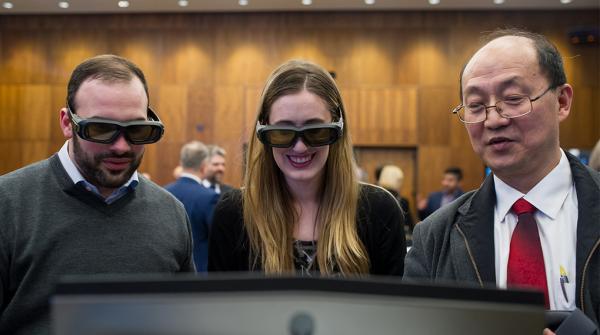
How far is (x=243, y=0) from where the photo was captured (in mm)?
10453

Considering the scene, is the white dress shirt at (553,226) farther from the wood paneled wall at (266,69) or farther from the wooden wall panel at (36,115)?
the wooden wall panel at (36,115)

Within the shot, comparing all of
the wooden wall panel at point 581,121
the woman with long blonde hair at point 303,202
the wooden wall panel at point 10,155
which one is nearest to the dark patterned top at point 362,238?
the woman with long blonde hair at point 303,202

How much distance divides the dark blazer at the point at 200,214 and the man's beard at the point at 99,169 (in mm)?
2652

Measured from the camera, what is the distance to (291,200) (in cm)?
215

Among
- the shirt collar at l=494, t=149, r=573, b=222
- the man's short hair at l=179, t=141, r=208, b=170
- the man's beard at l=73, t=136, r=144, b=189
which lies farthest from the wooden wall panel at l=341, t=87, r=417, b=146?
the shirt collar at l=494, t=149, r=573, b=222

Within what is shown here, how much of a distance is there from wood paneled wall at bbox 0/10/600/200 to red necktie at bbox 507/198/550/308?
370 inches

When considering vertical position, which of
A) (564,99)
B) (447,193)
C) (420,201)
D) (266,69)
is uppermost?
(266,69)

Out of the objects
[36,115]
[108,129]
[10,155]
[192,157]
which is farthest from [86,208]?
[10,155]

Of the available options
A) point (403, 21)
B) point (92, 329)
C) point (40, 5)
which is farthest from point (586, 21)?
point (92, 329)

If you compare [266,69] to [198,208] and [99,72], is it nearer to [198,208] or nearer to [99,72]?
[198,208]

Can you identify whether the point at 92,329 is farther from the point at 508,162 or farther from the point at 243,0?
the point at 243,0

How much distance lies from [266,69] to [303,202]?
918cm

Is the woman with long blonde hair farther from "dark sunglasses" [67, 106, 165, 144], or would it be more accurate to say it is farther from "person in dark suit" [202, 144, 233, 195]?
"person in dark suit" [202, 144, 233, 195]

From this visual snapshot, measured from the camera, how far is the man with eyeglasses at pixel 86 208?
1.75 meters
